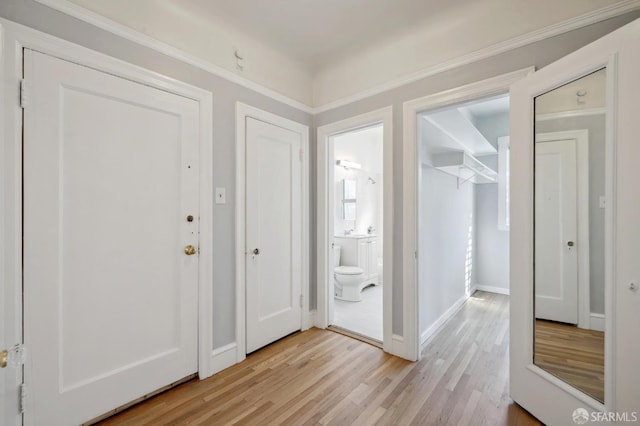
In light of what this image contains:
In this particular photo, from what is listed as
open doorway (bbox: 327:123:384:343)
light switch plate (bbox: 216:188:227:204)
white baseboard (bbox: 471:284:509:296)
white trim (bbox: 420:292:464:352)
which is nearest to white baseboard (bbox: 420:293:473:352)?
white trim (bbox: 420:292:464:352)

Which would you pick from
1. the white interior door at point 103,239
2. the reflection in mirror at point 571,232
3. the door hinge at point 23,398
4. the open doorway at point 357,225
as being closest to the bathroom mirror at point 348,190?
the open doorway at point 357,225

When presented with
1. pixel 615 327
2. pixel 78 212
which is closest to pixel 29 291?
pixel 78 212

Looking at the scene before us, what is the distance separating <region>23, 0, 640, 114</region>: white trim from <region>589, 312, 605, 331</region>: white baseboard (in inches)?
66.5

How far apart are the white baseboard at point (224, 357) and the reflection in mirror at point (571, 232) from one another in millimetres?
2142

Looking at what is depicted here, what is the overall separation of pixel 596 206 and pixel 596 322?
0.60 meters

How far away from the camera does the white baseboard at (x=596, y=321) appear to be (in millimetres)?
1367

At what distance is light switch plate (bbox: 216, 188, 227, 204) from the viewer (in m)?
2.17

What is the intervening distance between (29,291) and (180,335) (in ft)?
2.92

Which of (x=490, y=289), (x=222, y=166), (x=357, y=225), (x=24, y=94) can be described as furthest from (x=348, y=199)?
(x=24, y=94)

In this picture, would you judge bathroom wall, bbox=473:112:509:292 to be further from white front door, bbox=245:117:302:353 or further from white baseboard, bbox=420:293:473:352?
white front door, bbox=245:117:302:353

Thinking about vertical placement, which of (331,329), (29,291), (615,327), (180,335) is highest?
(29,291)

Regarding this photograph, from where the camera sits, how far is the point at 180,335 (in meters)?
1.97

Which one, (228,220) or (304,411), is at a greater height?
(228,220)

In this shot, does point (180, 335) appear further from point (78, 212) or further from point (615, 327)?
point (615, 327)
